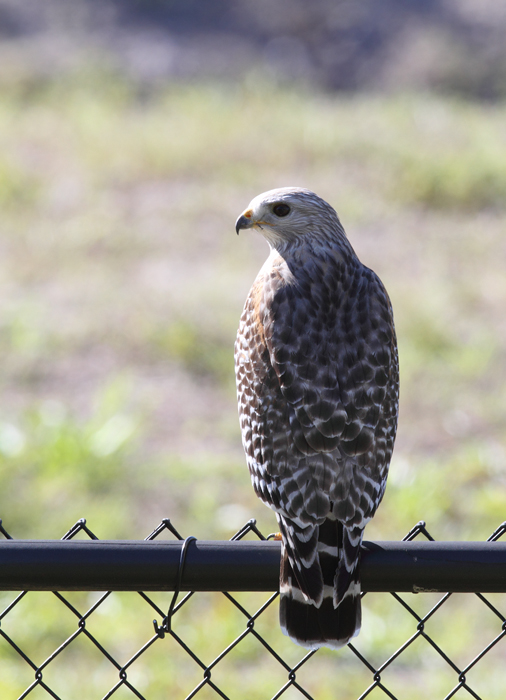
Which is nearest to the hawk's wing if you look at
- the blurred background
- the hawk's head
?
the hawk's head

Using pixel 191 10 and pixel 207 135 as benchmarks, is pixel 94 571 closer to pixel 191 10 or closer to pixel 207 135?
pixel 207 135

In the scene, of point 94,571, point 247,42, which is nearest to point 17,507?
point 94,571

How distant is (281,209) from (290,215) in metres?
0.04

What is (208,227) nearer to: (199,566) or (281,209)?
(281,209)

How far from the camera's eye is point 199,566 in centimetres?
163

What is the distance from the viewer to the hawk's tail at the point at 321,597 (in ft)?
6.20

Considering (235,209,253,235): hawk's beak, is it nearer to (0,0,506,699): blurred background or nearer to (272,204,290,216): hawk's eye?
(272,204,290,216): hawk's eye

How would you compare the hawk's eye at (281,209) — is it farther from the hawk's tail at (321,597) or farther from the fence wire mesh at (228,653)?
the fence wire mesh at (228,653)

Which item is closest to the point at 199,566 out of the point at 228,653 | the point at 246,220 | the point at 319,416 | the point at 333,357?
the point at 319,416

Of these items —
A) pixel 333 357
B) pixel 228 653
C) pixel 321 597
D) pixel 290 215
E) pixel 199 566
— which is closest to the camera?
pixel 199 566

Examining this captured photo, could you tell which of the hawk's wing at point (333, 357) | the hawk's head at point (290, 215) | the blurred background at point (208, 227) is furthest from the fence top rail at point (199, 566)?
the blurred background at point (208, 227)

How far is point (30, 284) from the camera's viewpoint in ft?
25.5

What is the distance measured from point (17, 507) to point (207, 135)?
672 cm

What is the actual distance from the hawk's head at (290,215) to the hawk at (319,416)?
0.08 m
